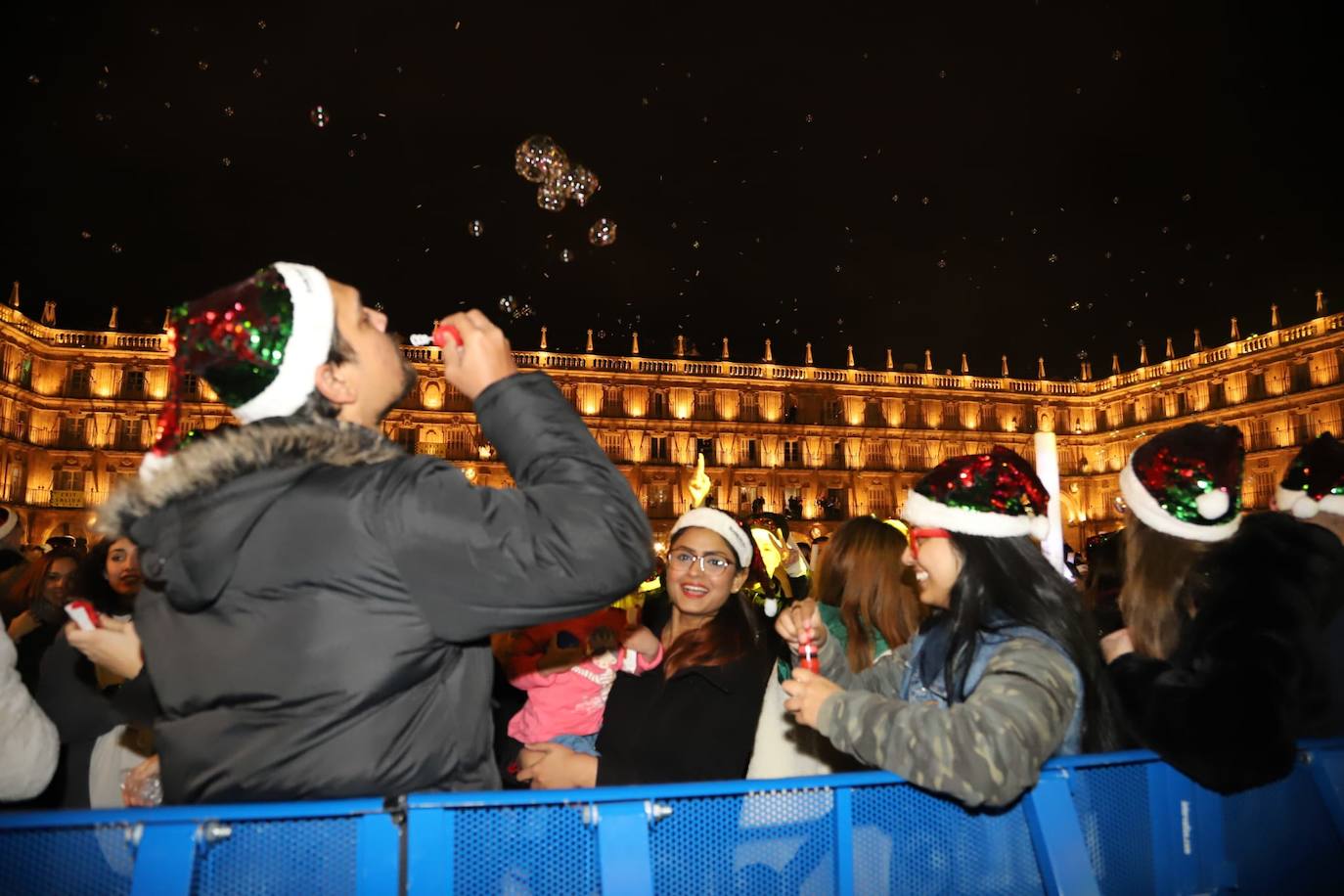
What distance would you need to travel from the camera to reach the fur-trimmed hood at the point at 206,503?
1303mm

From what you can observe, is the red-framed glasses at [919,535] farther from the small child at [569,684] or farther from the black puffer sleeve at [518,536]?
the black puffer sleeve at [518,536]

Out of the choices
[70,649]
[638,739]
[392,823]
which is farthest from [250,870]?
[70,649]

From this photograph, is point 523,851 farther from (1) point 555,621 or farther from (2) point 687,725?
(2) point 687,725

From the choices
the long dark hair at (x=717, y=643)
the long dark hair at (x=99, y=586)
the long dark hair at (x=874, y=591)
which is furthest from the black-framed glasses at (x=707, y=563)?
the long dark hair at (x=99, y=586)

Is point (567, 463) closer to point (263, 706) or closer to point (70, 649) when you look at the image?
point (263, 706)

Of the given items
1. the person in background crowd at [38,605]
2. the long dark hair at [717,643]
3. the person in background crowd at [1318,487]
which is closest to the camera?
the long dark hair at [717,643]

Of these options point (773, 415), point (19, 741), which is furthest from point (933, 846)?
point (773, 415)

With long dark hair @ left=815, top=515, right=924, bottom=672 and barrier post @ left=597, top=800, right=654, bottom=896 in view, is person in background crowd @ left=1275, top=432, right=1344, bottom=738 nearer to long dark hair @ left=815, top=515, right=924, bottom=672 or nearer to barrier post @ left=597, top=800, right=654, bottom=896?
long dark hair @ left=815, top=515, right=924, bottom=672

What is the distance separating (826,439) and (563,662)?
46.0m

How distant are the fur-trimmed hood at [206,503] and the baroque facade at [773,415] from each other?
39489 millimetres

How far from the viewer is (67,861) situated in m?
1.44

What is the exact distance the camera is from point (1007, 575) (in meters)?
Answer: 2.14

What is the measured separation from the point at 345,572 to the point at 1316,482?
3608 millimetres

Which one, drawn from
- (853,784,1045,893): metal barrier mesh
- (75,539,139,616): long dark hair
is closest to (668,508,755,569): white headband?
(853,784,1045,893): metal barrier mesh
